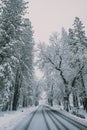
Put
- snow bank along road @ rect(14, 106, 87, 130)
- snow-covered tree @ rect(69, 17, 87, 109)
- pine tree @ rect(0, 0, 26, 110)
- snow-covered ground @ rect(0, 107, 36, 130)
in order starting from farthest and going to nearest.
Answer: snow-covered tree @ rect(69, 17, 87, 109)
pine tree @ rect(0, 0, 26, 110)
snow-covered ground @ rect(0, 107, 36, 130)
snow bank along road @ rect(14, 106, 87, 130)

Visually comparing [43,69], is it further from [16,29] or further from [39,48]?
[16,29]

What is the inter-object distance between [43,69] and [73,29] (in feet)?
33.3

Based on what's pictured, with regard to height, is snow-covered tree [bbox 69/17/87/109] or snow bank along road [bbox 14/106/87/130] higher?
snow-covered tree [bbox 69/17/87/109]

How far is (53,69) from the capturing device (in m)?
34.0

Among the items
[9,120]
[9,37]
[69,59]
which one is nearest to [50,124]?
[9,120]

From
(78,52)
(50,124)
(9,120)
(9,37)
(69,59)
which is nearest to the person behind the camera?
(50,124)

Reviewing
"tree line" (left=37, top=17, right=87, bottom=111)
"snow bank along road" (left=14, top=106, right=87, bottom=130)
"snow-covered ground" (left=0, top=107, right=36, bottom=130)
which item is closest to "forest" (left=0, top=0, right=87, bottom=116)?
"tree line" (left=37, top=17, right=87, bottom=111)

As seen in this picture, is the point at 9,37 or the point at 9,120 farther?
the point at 9,37

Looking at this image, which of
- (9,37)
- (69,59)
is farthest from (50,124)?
(69,59)

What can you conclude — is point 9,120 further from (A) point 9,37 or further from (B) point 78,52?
(B) point 78,52

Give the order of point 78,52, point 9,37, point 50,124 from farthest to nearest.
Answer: point 78,52, point 9,37, point 50,124

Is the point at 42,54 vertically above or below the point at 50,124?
above

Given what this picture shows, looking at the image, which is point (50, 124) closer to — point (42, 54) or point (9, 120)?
point (9, 120)

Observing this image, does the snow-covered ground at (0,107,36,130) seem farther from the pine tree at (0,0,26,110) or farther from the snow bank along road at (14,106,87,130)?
the pine tree at (0,0,26,110)
